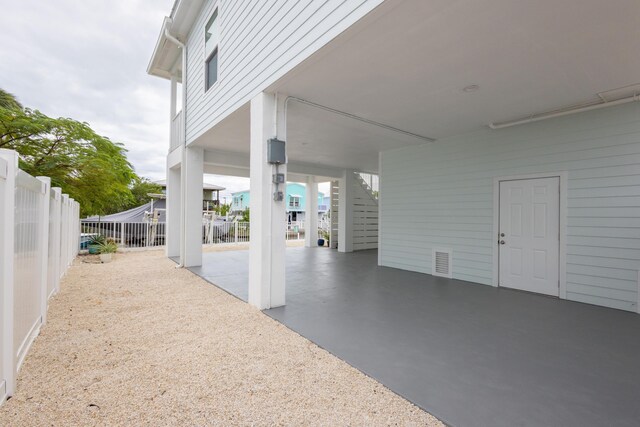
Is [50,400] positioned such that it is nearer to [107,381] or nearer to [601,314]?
[107,381]

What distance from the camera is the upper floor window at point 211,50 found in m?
5.67

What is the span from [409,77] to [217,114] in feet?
11.5

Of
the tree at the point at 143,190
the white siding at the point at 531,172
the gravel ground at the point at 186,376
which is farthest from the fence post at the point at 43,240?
the tree at the point at 143,190

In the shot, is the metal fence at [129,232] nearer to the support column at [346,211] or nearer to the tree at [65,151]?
the tree at [65,151]

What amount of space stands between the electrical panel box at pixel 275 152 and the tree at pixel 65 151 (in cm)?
582

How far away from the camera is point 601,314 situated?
381cm

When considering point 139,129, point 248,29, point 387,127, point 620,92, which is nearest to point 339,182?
point 387,127

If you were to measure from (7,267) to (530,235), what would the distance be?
20.9 ft

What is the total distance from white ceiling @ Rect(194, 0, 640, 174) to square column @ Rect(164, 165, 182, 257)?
430 cm

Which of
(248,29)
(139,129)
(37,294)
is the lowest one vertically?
(37,294)

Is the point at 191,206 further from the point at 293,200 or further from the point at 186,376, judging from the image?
the point at 293,200

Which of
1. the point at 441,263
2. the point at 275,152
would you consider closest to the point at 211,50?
the point at 275,152

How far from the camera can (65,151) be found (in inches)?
283

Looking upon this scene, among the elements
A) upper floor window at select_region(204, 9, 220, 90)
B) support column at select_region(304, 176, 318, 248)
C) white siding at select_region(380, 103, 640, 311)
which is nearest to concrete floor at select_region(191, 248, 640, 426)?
white siding at select_region(380, 103, 640, 311)
